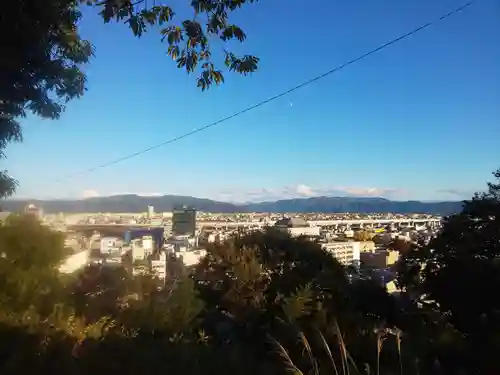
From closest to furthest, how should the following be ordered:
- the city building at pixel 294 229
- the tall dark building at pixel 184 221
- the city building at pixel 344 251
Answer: the city building at pixel 344 251
the city building at pixel 294 229
the tall dark building at pixel 184 221

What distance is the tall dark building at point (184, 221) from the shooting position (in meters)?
7.05

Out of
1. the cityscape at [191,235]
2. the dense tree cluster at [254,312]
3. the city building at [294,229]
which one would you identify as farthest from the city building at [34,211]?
the city building at [294,229]

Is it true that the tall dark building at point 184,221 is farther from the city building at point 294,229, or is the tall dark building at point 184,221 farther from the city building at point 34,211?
the city building at point 34,211

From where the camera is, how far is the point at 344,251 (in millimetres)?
5754

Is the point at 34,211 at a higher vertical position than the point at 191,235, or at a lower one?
higher

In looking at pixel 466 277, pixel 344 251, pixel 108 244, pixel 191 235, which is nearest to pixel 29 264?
pixel 108 244

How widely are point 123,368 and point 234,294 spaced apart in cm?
215

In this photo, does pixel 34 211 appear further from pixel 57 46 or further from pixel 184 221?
pixel 184 221

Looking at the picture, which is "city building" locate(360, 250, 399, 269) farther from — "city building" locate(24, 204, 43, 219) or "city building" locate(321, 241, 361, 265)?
"city building" locate(24, 204, 43, 219)

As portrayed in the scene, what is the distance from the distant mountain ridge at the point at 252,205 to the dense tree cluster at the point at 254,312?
33.1 inches

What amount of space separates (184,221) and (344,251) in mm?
2658

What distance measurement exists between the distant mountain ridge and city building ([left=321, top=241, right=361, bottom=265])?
1.53m

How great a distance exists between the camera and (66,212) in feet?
16.1

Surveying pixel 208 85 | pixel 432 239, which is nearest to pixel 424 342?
pixel 208 85
